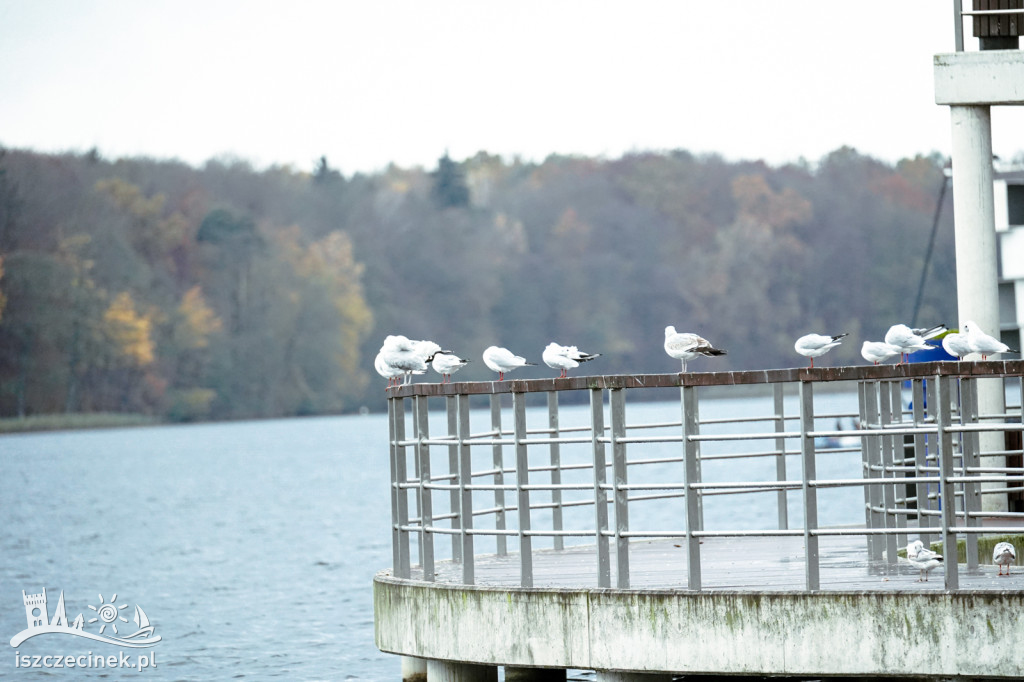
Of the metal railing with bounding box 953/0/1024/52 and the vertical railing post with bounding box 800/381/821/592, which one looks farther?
the metal railing with bounding box 953/0/1024/52

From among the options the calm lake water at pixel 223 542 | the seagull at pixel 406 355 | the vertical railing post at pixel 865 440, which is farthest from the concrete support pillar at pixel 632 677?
the calm lake water at pixel 223 542

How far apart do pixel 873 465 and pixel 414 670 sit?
3906 mm

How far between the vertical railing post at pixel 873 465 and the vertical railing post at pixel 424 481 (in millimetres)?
3057

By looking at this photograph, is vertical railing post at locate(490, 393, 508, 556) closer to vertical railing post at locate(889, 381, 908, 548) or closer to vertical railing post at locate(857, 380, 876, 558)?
vertical railing post at locate(857, 380, 876, 558)

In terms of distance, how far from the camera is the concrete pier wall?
9375mm

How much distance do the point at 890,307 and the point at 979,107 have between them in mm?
104279

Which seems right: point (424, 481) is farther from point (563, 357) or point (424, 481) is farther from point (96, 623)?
point (96, 623)

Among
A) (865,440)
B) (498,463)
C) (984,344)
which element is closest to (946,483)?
(865,440)

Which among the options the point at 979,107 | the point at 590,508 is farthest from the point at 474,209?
the point at 979,107

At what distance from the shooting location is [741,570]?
1175 centimetres

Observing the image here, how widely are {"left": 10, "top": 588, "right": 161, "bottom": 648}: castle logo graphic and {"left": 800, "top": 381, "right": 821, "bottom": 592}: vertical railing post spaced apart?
17476 mm

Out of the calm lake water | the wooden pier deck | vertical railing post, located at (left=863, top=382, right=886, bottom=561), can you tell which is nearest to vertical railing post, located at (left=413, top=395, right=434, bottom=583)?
the wooden pier deck

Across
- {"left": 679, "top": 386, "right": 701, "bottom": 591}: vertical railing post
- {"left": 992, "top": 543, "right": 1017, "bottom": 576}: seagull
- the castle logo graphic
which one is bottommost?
the castle logo graphic

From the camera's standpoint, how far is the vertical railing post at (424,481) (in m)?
11.1
